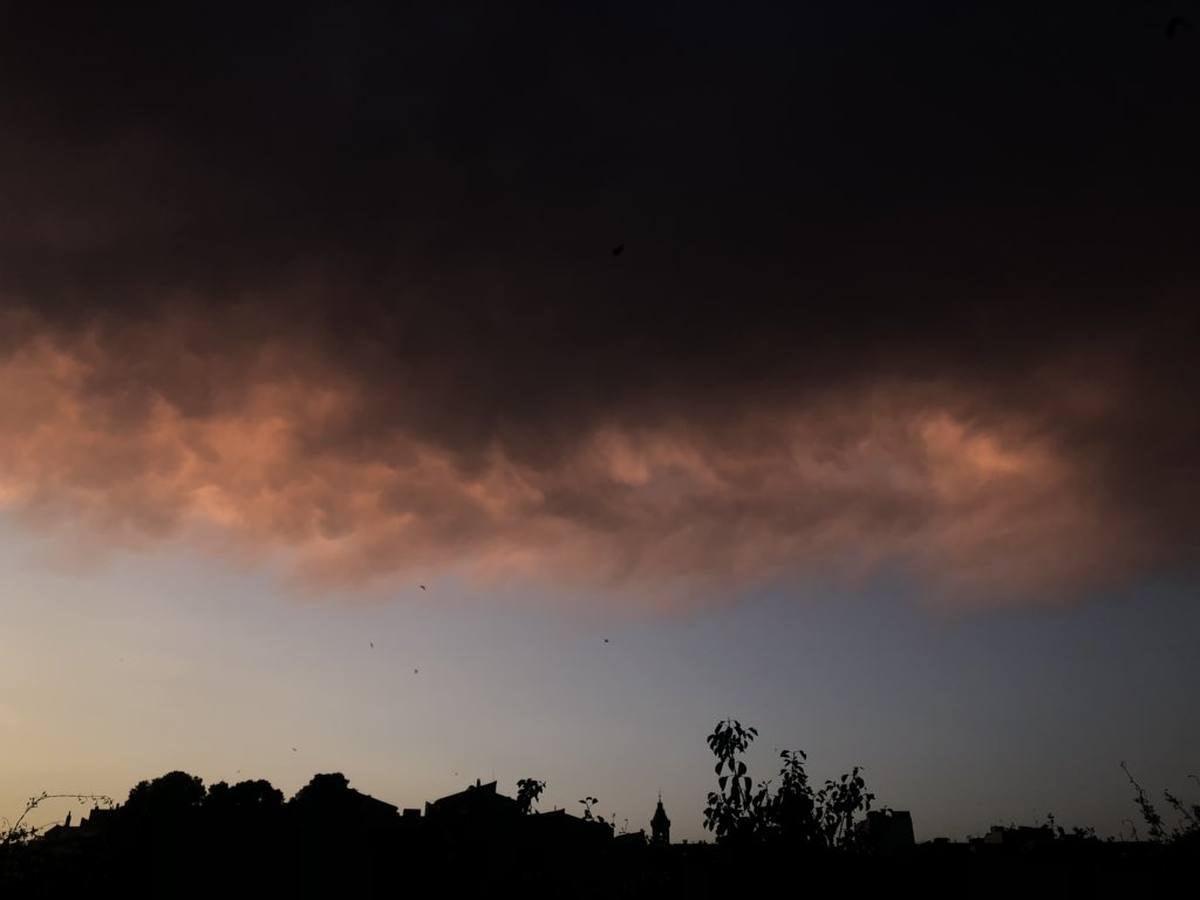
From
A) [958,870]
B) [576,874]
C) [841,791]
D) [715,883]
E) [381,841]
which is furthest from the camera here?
[381,841]

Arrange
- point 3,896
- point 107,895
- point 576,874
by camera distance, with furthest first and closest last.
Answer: point 576,874, point 107,895, point 3,896

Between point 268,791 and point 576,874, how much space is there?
55.6 metres

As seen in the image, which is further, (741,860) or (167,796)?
(167,796)

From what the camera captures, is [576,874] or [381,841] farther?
[381,841]

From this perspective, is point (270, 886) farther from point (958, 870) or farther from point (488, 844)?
point (958, 870)

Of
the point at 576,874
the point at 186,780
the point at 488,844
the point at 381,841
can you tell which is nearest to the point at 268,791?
the point at 186,780

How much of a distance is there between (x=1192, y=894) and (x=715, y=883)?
24.5 feet

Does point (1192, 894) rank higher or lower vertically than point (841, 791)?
lower

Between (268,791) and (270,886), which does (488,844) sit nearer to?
(270,886)

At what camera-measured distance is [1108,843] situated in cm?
1288

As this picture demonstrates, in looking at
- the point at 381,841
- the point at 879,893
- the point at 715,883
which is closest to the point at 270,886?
the point at 381,841

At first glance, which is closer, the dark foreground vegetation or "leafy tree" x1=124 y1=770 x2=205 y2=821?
the dark foreground vegetation

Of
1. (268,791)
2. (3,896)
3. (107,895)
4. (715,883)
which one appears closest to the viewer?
(3,896)

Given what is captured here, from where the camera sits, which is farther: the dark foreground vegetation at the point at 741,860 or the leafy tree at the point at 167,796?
the leafy tree at the point at 167,796
